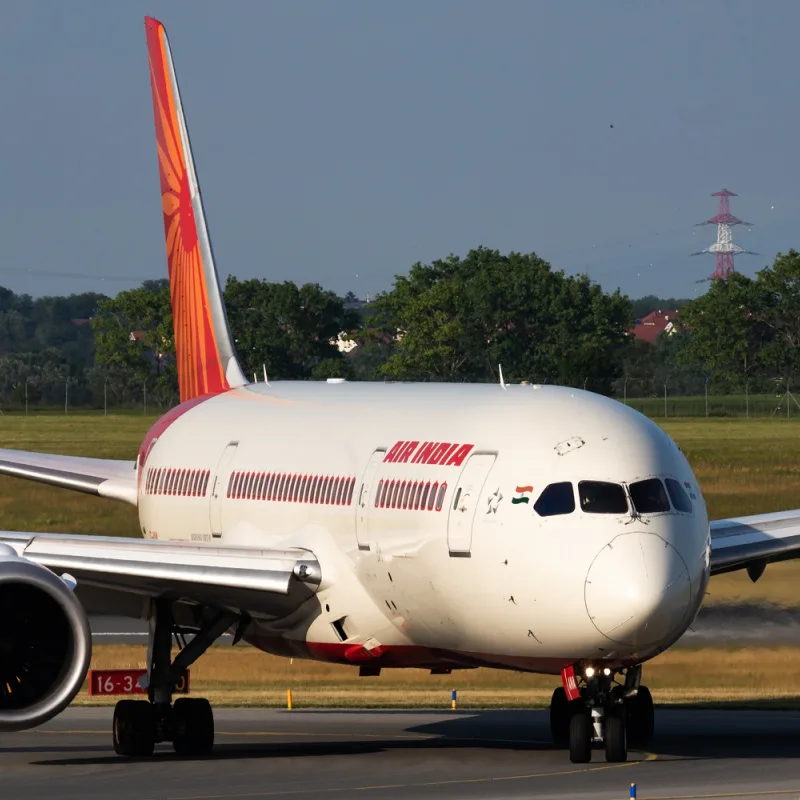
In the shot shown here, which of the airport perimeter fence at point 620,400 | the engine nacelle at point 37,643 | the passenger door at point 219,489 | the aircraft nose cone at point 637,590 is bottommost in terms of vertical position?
the engine nacelle at point 37,643

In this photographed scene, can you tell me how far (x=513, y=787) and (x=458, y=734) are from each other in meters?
7.27

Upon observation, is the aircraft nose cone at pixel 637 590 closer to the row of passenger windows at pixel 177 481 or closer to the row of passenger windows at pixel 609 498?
the row of passenger windows at pixel 609 498

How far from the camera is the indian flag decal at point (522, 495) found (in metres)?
23.4

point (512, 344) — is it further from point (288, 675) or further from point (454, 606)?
point (454, 606)

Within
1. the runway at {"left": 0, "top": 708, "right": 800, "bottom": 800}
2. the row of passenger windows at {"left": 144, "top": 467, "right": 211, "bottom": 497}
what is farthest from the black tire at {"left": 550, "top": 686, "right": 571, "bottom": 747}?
the row of passenger windows at {"left": 144, "top": 467, "right": 211, "bottom": 497}

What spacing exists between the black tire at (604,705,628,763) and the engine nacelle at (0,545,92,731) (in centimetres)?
601

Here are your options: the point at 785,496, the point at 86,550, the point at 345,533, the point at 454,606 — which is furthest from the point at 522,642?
the point at 785,496

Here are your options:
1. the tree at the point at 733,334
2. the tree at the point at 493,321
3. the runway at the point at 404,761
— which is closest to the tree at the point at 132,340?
the tree at the point at 493,321

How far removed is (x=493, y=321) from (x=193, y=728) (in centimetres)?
14934

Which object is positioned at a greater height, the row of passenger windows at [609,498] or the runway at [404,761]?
the row of passenger windows at [609,498]

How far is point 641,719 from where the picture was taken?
29125mm

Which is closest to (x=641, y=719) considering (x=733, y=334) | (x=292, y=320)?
(x=733, y=334)

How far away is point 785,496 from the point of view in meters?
75.8

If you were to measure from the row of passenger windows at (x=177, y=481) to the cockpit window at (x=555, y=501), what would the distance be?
9.73m
